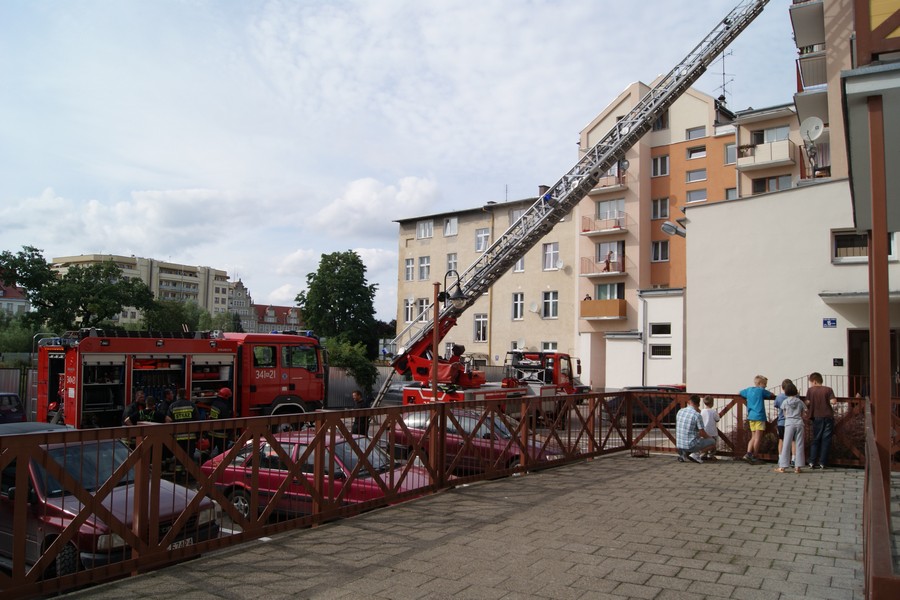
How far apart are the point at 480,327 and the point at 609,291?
32.3 feet

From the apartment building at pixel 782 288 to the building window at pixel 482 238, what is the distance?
26.8m

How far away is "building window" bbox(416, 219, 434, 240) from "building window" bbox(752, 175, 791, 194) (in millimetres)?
22558

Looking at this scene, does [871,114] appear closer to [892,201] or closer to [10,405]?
[892,201]

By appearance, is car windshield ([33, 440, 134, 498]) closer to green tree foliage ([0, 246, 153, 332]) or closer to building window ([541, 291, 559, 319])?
building window ([541, 291, 559, 319])

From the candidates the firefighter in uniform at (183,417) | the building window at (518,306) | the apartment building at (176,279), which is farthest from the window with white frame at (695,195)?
the apartment building at (176,279)

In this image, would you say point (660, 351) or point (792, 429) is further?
point (660, 351)

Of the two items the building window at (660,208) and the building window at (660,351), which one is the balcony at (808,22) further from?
the building window at (660,208)

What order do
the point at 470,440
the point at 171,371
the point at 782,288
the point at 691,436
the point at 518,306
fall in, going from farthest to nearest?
the point at 518,306
the point at 782,288
the point at 171,371
the point at 691,436
the point at 470,440

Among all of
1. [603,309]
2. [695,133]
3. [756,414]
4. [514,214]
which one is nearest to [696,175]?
[695,133]

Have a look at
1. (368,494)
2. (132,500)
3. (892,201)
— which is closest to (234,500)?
(132,500)

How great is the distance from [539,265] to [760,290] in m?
25.4

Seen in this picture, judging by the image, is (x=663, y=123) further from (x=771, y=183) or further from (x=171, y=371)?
(x=171, y=371)

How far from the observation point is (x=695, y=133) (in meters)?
39.1

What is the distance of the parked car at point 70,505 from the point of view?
5258mm
